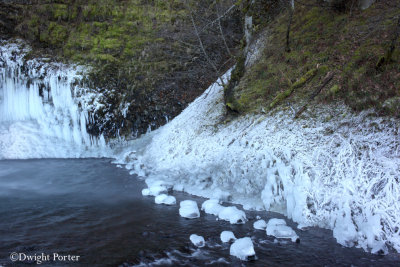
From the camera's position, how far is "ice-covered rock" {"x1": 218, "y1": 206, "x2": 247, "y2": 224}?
6.63 m

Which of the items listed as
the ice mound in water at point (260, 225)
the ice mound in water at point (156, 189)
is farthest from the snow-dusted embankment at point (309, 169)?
the ice mound in water at point (260, 225)

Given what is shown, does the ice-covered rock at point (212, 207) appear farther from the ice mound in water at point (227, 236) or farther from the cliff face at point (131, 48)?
the cliff face at point (131, 48)

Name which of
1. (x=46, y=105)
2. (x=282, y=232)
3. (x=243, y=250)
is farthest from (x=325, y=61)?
(x=46, y=105)

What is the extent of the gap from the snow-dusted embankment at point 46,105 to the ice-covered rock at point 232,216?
10191 millimetres

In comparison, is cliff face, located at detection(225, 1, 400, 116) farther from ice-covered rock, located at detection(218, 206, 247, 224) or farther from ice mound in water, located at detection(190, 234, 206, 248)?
ice mound in water, located at detection(190, 234, 206, 248)

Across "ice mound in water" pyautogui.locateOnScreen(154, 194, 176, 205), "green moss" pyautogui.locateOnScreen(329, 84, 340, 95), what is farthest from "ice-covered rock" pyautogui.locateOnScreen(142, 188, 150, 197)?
"green moss" pyautogui.locateOnScreen(329, 84, 340, 95)

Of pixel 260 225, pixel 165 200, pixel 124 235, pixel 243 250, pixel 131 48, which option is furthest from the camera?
pixel 131 48

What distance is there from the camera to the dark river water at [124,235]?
500cm

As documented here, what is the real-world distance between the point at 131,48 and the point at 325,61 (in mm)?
11656

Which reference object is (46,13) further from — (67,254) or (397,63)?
(397,63)

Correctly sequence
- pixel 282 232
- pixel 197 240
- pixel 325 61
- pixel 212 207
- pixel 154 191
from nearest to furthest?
1. pixel 197 240
2. pixel 282 232
3. pixel 212 207
4. pixel 154 191
5. pixel 325 61

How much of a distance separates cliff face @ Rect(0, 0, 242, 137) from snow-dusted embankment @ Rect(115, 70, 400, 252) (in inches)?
201

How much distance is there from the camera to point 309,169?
7105mm

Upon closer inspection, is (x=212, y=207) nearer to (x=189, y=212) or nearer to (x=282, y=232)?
(x=189, y=212)
